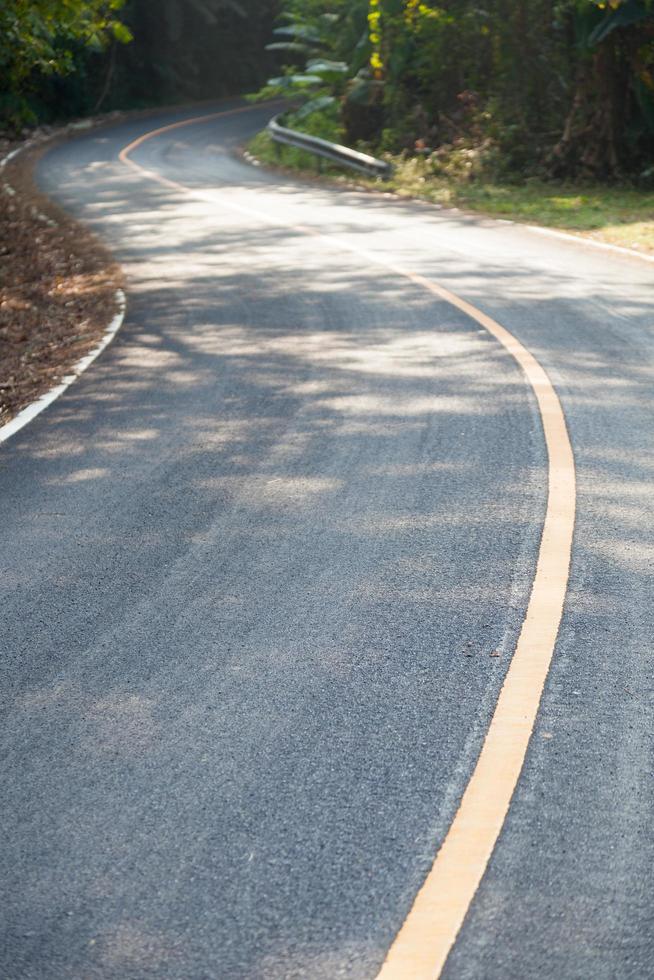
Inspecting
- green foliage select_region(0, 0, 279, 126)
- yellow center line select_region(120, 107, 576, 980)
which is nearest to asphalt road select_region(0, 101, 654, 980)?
yellow center line select_region(120, 107, 576, 980)

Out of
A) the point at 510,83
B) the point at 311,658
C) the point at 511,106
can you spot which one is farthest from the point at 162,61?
the point at 311,658

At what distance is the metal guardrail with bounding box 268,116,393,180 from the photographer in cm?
2530

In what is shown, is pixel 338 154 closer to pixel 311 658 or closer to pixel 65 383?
pixel 65 383

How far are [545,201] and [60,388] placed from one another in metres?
13.2

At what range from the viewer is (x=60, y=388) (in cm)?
973

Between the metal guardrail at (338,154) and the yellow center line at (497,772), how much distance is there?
19112 millimetres

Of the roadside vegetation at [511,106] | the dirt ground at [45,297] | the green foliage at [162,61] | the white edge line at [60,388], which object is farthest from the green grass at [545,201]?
the green foliage at [162,61]

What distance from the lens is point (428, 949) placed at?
9.94 feet

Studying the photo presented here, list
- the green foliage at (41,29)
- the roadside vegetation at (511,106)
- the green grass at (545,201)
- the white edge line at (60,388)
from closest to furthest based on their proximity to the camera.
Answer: the white edge line at (60,388)
the green foliage at (41,29)
the green grass at (545,201)
the roadside vegetation at (511,106)

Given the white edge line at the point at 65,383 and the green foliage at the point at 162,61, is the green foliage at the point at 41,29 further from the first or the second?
the green foliage at the point at 162,61

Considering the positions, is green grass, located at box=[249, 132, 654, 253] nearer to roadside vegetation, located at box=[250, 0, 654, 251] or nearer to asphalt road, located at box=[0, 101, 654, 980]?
roadside vegetation, located at box=[250, 0, 654, 251]

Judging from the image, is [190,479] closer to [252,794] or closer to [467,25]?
[252,794]

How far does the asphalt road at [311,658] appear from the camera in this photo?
3.18m

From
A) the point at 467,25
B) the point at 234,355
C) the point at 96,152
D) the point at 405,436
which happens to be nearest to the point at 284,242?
the point at 234,355
